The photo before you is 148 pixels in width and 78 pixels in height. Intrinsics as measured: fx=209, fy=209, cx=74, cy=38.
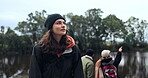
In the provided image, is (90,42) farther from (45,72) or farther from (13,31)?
(45,72)

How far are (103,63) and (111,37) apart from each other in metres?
54.6

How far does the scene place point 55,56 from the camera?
206cm

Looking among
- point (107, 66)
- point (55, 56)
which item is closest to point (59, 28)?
point (55, 56)

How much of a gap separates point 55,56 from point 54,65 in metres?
0.09

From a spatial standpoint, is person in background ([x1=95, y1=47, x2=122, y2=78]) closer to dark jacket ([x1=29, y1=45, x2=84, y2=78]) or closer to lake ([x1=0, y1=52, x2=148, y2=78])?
dark jacket ([x1=29, y1=45, x2=84, y2=78])

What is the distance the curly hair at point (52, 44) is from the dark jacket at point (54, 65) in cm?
4

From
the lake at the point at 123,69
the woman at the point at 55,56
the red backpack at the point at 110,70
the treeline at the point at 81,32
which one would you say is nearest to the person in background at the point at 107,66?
the red backpack at the point at 110,70

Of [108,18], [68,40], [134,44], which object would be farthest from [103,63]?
[134,44]

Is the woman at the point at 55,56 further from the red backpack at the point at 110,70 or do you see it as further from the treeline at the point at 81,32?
the treeline at the point at 81,32

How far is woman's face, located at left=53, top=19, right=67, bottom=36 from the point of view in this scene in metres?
2.12

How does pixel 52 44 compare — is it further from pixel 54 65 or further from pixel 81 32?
pixel 81 32

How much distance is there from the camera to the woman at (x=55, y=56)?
203 cm

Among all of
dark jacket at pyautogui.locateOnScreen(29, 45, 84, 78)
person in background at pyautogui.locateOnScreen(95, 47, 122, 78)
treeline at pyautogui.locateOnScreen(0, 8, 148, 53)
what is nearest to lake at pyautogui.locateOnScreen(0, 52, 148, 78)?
person in background at pyautogui.locateOnScreen(95, 47, 122, 78)

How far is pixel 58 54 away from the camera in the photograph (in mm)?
2059
